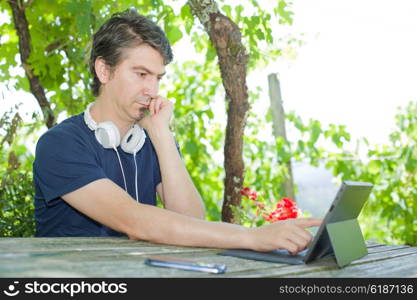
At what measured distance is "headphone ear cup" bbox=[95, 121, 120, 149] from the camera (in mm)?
2033

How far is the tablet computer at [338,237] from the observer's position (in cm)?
128

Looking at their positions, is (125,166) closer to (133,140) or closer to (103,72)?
(133,140)

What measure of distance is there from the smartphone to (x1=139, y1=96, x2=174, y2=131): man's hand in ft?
4.00

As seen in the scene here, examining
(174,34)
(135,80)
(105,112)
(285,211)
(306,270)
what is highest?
(174,34)

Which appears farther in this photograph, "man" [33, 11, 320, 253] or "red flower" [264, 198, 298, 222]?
"red flower" [264, 198, 298, 222]

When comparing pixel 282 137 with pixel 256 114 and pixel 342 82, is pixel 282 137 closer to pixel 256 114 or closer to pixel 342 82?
pixel 256 114

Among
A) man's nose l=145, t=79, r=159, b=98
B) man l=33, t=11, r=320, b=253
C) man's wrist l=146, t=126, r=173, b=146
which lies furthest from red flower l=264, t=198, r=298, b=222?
man's nose l=145, t=79, r=159, b=98

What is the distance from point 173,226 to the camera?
155 cm

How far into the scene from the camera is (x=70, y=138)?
1911 mm

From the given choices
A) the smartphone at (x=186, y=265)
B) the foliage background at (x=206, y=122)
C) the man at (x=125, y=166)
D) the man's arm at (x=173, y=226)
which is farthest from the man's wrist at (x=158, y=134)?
the smartphone at (x=186, y=265)

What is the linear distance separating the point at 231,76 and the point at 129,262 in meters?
2.22

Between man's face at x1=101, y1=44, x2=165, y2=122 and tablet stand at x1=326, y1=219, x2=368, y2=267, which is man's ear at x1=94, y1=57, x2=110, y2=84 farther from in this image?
tablet stand at x1=326, y1=219, x2=368, y2=267

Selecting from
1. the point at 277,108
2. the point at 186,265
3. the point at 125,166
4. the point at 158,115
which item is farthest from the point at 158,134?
the point at 277,108

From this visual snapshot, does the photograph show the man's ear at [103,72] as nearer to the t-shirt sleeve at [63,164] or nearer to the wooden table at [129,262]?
the t-shirt sleeve at [63,164]
